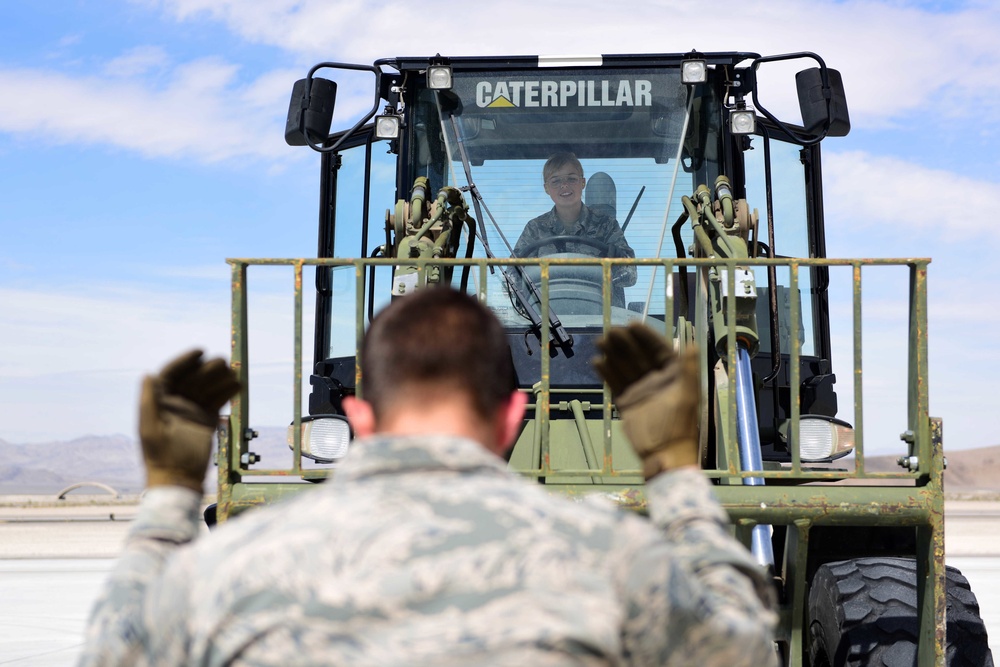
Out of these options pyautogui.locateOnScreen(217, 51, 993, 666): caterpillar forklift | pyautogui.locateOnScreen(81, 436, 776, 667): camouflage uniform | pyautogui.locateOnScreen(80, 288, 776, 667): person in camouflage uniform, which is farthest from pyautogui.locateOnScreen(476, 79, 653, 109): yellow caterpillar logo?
pyautogui.locateOnScreen(81, 436, 776, 667): camouflage uniform

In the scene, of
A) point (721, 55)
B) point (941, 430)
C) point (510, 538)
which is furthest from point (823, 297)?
point (510, 538)

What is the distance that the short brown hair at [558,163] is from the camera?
249 inches

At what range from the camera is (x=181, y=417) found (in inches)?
75.6

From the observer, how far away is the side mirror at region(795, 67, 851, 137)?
5.58m

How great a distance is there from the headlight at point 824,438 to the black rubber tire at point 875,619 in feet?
1.60

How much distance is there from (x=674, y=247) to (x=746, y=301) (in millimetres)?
1384

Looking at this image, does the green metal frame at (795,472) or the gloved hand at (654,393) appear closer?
the gloved hand at (654,393)

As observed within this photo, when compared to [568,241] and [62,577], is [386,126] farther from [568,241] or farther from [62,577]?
[62,577]

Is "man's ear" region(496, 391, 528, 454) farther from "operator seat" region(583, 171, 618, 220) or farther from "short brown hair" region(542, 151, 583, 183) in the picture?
"short brown hair" region(542, 151, 583, 183)

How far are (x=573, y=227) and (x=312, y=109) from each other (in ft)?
4.82

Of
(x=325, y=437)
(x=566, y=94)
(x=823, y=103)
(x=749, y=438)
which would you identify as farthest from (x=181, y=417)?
(x=566, y=94)

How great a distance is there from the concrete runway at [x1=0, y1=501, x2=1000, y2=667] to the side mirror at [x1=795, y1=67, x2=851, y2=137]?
198 inches

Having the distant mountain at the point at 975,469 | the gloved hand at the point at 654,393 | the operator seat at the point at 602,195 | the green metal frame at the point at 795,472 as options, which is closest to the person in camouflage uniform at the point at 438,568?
the gloved hand at the point at 654,393

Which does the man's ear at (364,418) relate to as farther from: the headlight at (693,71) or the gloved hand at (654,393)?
the headlight at (693,71)
